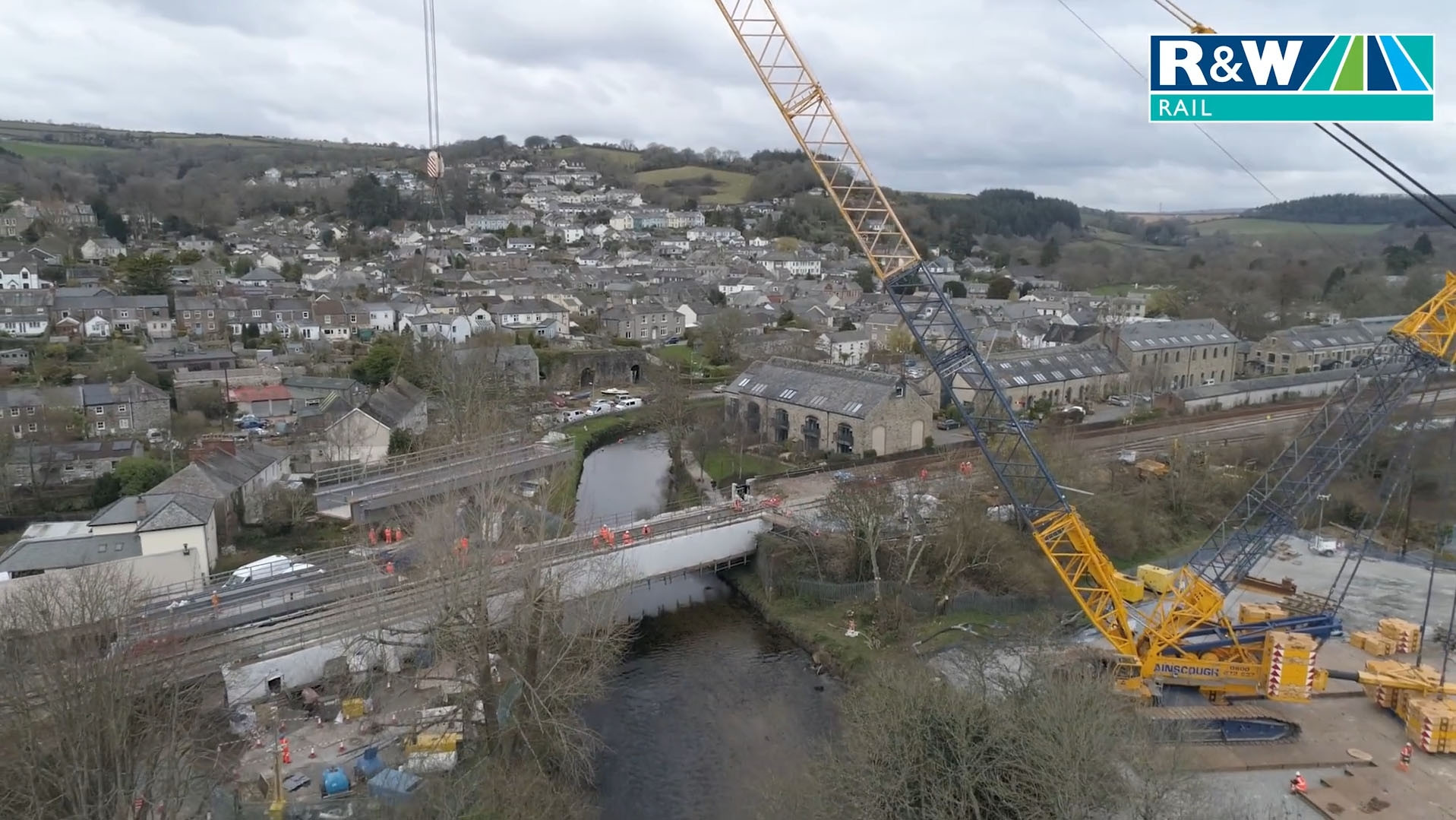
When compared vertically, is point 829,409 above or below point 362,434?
above

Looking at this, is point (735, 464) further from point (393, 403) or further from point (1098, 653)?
point (1098, 653)

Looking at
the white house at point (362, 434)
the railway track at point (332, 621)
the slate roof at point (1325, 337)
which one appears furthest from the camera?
the slate roof at point (1325, 337)

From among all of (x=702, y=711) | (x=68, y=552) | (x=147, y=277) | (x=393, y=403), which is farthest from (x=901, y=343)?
(x=147, y=277)

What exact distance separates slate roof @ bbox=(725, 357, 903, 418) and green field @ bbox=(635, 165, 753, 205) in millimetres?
77796

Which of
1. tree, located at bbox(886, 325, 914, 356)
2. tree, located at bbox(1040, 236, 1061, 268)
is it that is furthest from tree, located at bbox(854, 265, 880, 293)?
tree, located at bbox(886, 325, 914, 356)

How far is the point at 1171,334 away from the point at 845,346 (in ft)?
45.7

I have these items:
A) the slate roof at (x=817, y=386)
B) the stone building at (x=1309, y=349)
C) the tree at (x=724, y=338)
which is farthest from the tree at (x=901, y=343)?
the stone building at (x=1309, y=349)

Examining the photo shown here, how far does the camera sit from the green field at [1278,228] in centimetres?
7300

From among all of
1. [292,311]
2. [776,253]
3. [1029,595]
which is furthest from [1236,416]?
[776,253]

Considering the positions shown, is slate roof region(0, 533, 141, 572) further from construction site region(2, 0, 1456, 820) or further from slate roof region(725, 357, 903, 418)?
slate roof region(725, 357, 903, 418)

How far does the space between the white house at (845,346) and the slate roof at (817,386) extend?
475 inches

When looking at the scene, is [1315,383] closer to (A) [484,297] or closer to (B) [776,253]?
(A) [484,297]

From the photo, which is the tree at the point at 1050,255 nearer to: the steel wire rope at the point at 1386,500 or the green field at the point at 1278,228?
the green field at the point at 1278,228

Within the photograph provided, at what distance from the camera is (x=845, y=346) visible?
42094 millimetres
